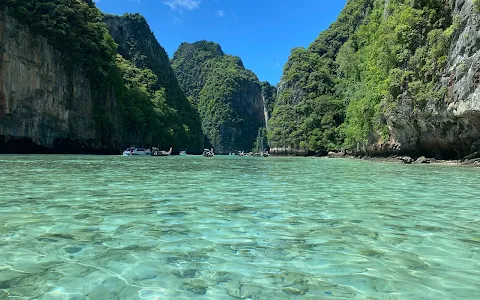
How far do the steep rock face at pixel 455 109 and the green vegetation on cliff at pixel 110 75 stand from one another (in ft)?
146

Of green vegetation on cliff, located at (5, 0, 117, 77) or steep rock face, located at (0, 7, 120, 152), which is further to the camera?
green vegetation on cliff, located at (5, 0, 117, 77)

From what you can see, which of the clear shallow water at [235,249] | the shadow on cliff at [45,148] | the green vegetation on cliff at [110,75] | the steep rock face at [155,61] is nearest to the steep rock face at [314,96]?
the steep rock face at [155,61]

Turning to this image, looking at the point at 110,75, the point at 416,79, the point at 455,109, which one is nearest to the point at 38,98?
the point at 110,75

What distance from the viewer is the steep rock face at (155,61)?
9962cm

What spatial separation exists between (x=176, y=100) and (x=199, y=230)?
105153 millimetres

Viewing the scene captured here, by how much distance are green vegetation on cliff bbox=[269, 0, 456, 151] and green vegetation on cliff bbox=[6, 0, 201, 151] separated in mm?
29149

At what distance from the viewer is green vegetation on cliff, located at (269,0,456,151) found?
31328mm

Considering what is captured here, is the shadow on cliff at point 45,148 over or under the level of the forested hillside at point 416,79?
under

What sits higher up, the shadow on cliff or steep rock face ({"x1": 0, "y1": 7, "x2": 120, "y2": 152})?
steep rock face ({"x1": 0, "y1": 7, "x2": 120, "y2": 152})

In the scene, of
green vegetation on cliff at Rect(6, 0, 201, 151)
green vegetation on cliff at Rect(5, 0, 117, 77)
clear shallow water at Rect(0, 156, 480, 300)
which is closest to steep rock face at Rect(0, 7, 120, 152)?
green vegetation on cliff at Rect(5, 0, 117, 77)

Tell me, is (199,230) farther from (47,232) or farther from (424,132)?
(424,132)

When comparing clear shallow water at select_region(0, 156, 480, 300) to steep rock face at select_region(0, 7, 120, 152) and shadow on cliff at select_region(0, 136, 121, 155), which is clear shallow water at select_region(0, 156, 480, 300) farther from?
shadow on cliff at select_region(0, 136, 121, 155)

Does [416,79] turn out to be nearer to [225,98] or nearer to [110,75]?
[110,75]

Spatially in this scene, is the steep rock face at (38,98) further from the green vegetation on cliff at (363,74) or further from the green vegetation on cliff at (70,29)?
the green vegetation on cliff at (363,74)
